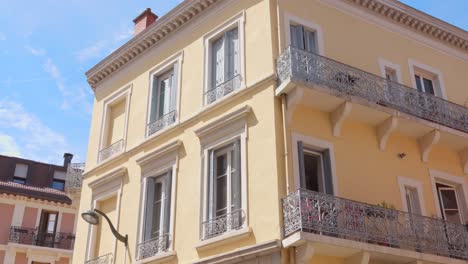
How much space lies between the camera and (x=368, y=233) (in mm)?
11133

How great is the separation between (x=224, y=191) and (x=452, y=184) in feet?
20.6

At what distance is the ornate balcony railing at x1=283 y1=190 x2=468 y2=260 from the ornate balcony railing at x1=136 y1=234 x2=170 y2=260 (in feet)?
12.8

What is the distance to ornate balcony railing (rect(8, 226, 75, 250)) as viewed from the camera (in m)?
31.5

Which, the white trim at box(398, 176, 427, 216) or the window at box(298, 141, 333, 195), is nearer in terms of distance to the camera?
the window at box(298, 141, 333, 195)

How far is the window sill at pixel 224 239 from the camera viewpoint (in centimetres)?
1155

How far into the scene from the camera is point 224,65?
1446cm

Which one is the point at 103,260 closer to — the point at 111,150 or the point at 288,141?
the point at 111,150

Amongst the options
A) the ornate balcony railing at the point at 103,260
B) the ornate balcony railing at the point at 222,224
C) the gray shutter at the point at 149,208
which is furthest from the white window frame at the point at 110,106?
the ornate balcony railing at the point at 222,224

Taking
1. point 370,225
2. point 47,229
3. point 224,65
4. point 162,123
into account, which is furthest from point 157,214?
point 47,229

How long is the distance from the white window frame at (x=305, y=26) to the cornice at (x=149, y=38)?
2630mm

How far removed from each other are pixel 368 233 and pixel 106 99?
1061 centimetres

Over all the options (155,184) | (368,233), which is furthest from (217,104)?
(368,233)

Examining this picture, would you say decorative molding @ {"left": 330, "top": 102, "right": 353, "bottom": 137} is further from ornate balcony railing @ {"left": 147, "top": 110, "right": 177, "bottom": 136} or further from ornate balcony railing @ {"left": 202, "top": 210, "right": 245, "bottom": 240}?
ornate balcony railing @ {"left": 147, "top": 110, "right": 177, "bottom": 136}

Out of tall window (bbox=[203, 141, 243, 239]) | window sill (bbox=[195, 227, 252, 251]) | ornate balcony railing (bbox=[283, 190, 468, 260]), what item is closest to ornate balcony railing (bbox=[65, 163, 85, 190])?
tall window (bbox=[203, 141, 243, 239])
